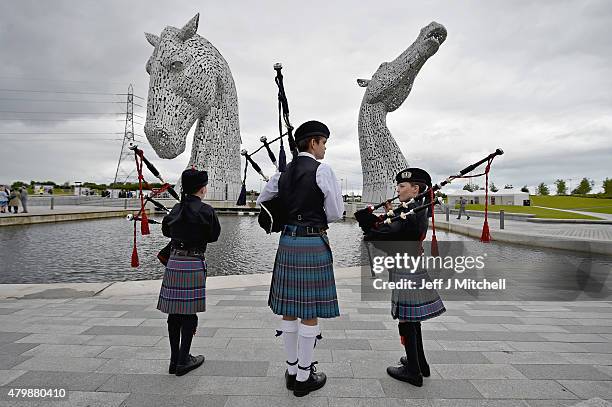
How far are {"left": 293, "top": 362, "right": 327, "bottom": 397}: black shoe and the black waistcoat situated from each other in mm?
1089

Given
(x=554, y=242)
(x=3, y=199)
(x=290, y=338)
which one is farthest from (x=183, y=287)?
(x=3, y=199)

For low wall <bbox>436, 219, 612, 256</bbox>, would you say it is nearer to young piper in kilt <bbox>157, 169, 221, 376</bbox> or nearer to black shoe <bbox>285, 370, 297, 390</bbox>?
black shoe <bbox>285, 370, 297, 390</bbox>

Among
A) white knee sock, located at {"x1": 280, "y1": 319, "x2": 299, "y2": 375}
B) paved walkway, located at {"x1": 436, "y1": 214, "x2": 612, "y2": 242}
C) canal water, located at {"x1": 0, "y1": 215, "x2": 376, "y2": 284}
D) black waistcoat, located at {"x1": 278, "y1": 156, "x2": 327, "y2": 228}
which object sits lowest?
canal water, located at {"x1": 0, "y1": 215, "x2": 376, "y2": 284}

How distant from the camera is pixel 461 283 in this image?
21.8 feet

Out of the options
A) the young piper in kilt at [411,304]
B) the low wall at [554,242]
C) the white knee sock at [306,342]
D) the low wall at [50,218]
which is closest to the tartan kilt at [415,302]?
the young piper in kilt at [411,304]

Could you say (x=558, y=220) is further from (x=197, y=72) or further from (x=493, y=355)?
(x=197, y=72)

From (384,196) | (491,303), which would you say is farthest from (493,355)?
(384,196)

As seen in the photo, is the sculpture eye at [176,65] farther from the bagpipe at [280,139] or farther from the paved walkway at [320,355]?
the bagpipe at [280,139]

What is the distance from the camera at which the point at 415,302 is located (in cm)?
279

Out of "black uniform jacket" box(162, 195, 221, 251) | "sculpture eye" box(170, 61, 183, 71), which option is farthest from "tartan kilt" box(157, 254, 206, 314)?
"sculpture eye" box(170, 61, 183, 71)

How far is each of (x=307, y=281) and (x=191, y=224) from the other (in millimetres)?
1127

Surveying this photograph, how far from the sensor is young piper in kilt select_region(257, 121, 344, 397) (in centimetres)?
267

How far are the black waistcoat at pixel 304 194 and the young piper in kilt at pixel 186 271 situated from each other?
0.83 meters

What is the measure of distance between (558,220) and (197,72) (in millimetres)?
23051
